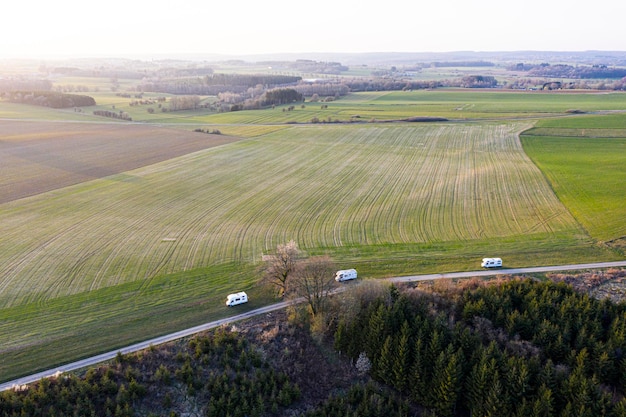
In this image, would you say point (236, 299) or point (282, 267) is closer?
point (236, 299)

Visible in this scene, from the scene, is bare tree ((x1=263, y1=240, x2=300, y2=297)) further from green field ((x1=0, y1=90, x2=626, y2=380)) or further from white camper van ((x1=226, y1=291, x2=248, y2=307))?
white camper van ((x1=226, y1=291, x2=248, y2=307))

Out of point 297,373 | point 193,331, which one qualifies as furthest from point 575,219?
point 193,331

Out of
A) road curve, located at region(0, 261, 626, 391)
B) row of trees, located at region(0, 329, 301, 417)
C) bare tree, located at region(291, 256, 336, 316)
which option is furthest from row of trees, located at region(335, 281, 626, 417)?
row of trees, located at region(0, 329, 301, 417)

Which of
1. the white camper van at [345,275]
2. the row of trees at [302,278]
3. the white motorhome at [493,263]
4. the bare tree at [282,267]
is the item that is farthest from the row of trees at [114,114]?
the white motorhome at [493,263]

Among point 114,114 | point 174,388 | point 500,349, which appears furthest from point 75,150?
point 500,349

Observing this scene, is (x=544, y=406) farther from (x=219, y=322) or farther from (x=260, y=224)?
(x=260, y=224)
